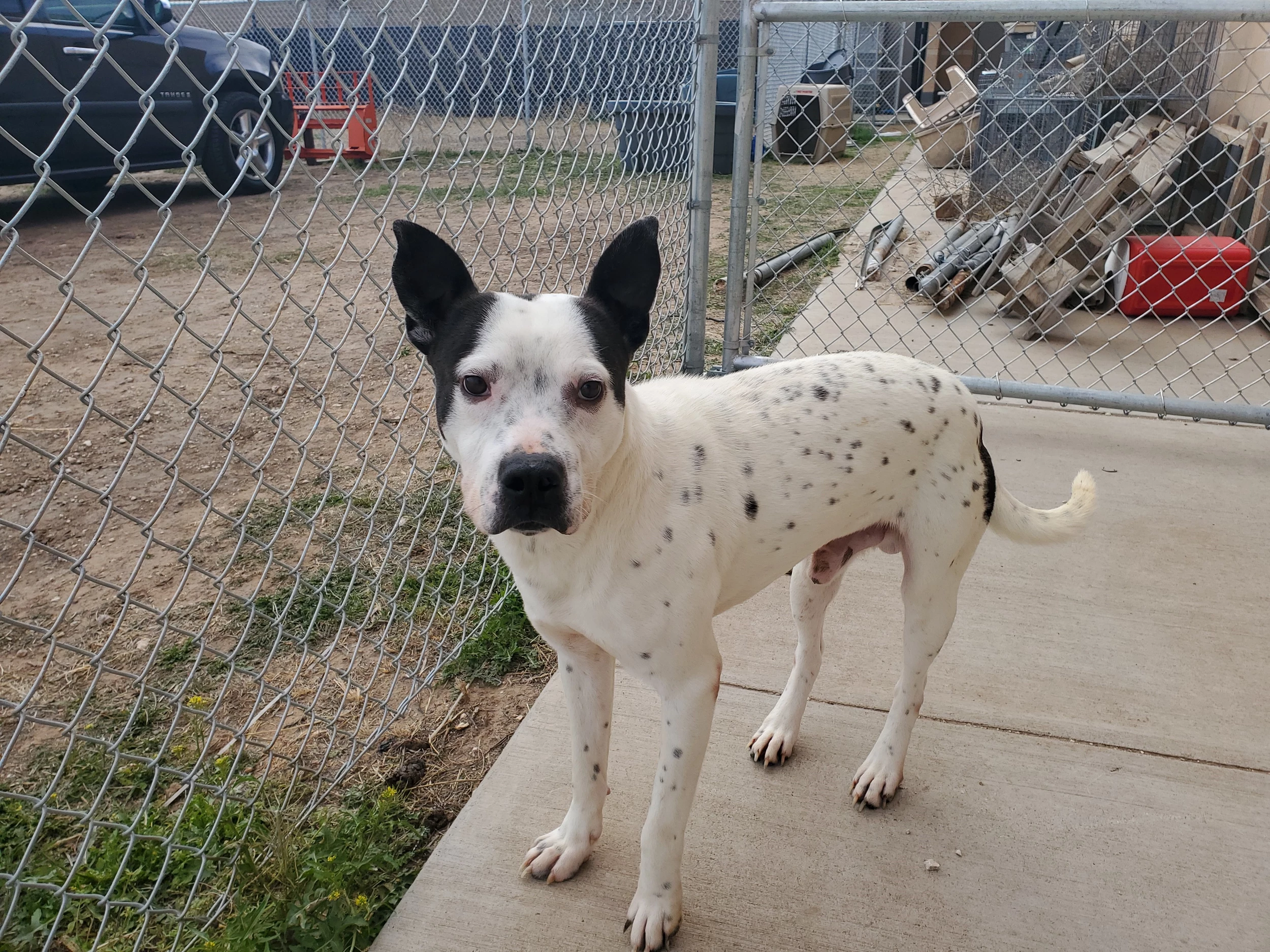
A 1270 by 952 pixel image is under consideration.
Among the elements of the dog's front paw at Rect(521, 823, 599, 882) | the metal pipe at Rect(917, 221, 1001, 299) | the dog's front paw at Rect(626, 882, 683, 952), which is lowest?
the metal pipe at Rect(917, 221, 1001, 299)

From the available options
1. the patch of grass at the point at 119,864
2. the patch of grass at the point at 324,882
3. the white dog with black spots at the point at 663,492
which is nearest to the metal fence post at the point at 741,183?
the white dog with black spots at the point at 663,492

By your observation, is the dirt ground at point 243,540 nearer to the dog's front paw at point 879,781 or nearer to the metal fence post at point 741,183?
the metal fence post at point 741,183

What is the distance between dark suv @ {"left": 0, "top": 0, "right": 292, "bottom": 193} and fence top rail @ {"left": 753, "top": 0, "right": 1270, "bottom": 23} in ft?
13.3

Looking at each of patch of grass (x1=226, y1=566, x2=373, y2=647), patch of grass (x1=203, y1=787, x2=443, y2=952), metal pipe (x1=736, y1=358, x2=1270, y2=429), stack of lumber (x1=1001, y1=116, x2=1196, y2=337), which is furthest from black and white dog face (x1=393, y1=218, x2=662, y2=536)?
stack of lumber (x1=1001, y1=116, x2=1196, y2=337)

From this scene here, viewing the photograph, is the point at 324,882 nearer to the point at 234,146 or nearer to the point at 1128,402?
the point at 1128,402

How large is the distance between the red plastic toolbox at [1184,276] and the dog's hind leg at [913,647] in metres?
4.04

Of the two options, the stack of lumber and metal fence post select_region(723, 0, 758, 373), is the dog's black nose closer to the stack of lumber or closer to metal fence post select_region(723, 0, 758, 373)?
metal fence post select_region(723, 0, 758, 373)

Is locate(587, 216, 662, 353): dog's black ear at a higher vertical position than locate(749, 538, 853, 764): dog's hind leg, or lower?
higher

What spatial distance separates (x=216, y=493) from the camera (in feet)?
13.2

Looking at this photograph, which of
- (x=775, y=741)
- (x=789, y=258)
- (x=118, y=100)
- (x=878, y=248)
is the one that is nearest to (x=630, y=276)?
(x=775, y=741)

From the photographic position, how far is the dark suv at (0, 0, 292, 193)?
7195 millimetres

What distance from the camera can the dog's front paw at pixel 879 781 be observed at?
2512 mm

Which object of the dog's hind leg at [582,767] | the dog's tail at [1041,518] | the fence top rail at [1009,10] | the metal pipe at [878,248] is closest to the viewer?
the dog's hind leg at [582,767]

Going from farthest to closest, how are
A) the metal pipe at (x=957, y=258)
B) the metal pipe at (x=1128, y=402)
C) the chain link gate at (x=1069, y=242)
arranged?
the metal pipe at (x=957, y=258)
the chain link gate at (x=1069, y=242)
the metal pipe at (x=1128, y=402)
